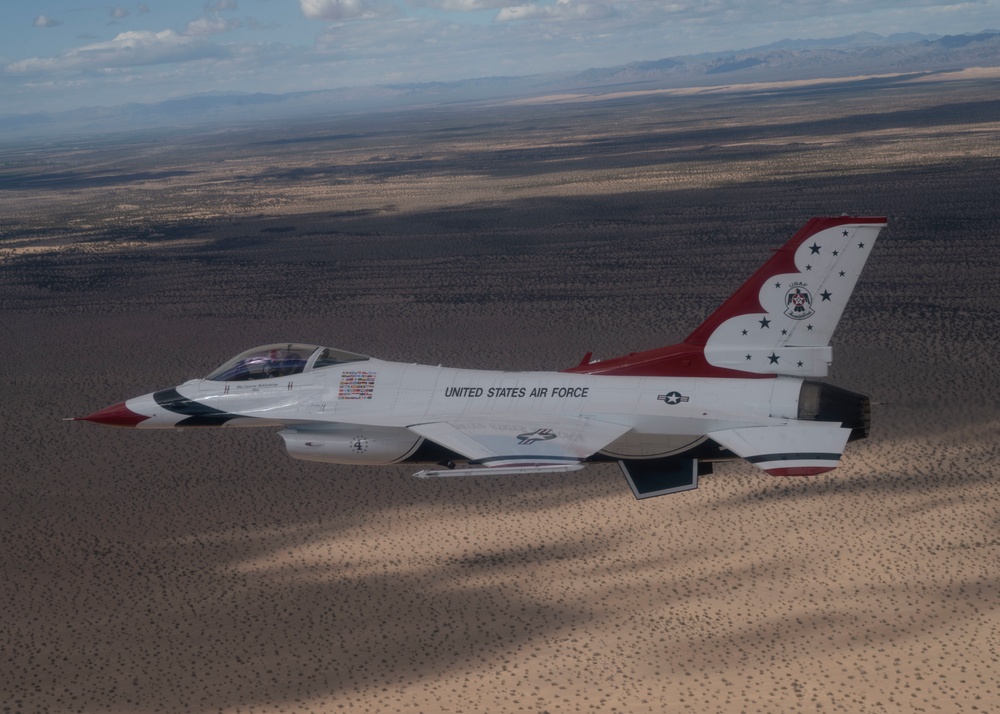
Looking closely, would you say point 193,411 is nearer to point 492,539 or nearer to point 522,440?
point 492,539

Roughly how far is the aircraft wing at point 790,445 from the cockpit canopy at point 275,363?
1163 centimetres

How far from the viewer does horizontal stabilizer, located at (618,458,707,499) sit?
21.8m

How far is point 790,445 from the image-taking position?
20.2 m

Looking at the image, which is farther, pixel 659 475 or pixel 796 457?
pixel 659 475

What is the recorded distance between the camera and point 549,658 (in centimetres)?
2139

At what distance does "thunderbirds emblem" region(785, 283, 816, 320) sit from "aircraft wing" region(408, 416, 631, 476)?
5.43 metres

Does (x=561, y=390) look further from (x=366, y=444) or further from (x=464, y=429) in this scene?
(x=366, y=444)

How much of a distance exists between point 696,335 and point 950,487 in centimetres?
1157

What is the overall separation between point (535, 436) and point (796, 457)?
6.38 m

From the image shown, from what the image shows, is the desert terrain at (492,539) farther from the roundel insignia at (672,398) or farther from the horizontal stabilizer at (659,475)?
the roundel insignia at (672,398)

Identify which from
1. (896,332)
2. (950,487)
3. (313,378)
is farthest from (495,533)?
(896,332)

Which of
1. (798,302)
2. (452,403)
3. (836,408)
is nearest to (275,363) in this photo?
(452,403)

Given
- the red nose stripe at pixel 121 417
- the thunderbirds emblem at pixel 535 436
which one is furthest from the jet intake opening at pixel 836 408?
the red nose stripe at pixel 121 417

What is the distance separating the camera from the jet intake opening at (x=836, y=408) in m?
21.4
